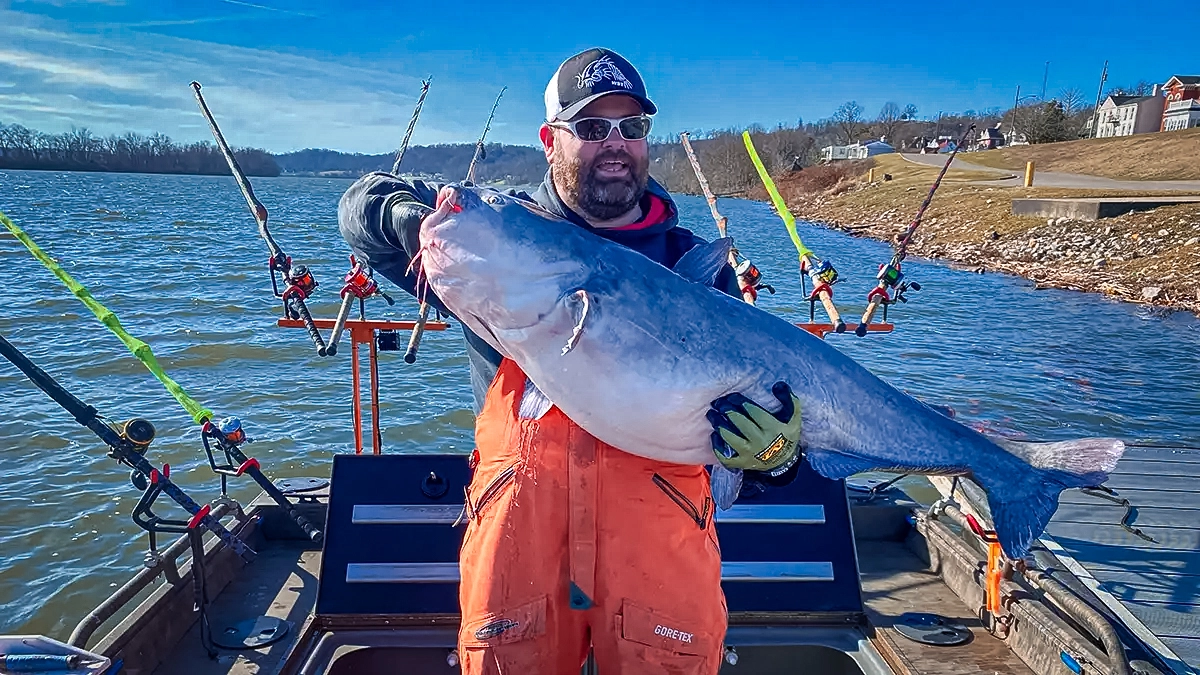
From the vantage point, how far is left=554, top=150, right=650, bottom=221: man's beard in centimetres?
311

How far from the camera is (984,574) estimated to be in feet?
14.5

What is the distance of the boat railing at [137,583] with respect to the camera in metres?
3.32

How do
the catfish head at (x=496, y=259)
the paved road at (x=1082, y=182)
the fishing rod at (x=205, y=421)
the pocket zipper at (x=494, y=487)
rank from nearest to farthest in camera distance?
1. the catfish head at (x=496, y=259)
2. the pocket zipper at (x=494, y=487)
3. the fishing rod at (x=205, y=421)
4. the paved road at (x=1082, y=182)

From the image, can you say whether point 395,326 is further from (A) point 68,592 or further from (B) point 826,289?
(A) point 68,592

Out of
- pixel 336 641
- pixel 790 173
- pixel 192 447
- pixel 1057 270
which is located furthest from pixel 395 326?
pixel 790 173

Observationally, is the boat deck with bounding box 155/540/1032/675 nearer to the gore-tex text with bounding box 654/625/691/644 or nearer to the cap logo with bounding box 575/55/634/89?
the gore-tex text with bounding box 654/625/691/644

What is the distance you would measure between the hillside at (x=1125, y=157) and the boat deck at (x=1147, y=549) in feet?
134

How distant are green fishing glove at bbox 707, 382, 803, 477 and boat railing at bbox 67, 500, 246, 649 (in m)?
2.76

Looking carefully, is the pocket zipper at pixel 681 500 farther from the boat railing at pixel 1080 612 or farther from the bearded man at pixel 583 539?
the boat railing at pixel 1080 612

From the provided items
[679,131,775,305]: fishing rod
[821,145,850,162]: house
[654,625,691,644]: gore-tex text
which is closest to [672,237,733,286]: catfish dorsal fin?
[654,625,691,644]: gore-tex text

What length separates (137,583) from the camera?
12.1ft

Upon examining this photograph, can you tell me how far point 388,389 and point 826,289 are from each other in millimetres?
7486

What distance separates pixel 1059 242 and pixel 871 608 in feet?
90.6

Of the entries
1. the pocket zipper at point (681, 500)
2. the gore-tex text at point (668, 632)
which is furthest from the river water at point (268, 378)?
the pocket zipper at point (681, 500)
